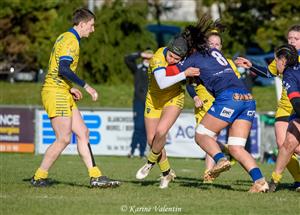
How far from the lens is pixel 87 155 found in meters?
11.8

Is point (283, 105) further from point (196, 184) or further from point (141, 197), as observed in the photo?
point (141, 197)

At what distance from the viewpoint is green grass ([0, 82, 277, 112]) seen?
81.3 ft

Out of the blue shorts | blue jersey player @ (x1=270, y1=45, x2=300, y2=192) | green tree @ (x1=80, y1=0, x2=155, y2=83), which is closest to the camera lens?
blue jersey player @ (x1=270, y1=45, x2=300, y2=192)

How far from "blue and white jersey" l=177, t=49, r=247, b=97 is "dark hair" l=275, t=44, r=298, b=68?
0.62m

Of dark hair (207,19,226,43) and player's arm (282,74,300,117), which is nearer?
player's arm (282,74,300,117)

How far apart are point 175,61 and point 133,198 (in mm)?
1830

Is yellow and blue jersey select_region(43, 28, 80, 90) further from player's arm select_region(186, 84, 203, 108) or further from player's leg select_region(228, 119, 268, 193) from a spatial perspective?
player's leg select_region(228, 119, 268, 193)

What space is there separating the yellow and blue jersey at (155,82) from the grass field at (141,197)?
4.05 feet

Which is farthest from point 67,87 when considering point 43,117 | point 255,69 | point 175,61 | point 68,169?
point 43,117

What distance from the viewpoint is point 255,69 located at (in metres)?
12.2

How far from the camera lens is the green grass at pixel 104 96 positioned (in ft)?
81.3

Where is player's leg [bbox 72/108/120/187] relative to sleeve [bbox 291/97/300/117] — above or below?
below

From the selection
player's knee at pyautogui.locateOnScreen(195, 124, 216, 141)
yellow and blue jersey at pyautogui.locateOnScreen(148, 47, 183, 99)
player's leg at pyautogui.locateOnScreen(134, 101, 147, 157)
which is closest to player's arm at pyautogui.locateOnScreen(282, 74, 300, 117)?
player's knee at pyautogui.locateOnScreen(195, 124, 216, 141)

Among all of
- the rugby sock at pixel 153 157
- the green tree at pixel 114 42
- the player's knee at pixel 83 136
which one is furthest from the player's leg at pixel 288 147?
the green tree at pixel 114 42
